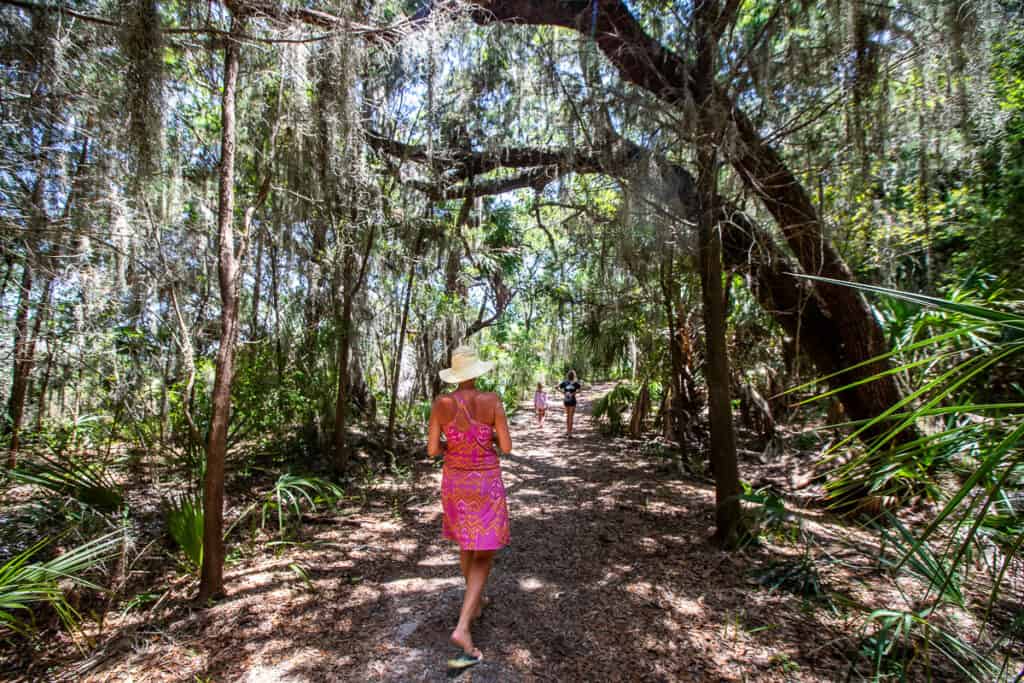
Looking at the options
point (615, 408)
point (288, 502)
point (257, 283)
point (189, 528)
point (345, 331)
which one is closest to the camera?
point (189, 528)

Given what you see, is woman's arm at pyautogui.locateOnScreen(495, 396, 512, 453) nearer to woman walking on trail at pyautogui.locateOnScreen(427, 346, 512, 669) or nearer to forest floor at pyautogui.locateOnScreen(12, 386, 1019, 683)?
woman walking on trail at pyautogui.locateOnScreen(427, 346, 512, 669)

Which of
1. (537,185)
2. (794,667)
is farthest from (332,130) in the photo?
(794,667)

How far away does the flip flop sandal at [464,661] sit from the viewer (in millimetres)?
2359

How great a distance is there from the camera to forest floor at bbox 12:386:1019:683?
2.48 metres

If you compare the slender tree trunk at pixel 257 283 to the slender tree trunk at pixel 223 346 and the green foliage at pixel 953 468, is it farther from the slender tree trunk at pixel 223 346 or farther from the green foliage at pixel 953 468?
the green foliage at pixel 953 468

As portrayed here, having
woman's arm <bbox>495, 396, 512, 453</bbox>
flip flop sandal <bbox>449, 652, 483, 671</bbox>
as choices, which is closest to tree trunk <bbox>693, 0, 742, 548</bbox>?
woman's arm <bbox>495, 396, 512, 453</bbox>

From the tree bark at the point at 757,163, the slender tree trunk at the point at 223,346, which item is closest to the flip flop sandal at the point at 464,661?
the slender tree trunk at the point at 223,346

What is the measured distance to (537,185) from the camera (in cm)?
582

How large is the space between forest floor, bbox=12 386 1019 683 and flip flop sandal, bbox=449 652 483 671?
0.14 feet

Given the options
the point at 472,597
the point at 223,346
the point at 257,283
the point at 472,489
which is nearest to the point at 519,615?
the point at 472,597

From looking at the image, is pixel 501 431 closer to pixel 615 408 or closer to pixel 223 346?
pixel 223 346

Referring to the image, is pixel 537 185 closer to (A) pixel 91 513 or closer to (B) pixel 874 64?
(B) pixel 874 64

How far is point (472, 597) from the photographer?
2.53m

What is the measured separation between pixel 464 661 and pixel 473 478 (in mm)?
896
